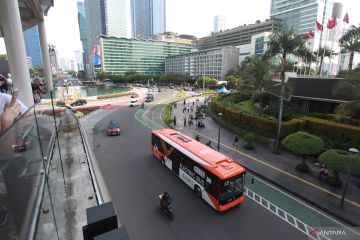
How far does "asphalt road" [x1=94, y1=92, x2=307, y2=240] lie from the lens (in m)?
10.5

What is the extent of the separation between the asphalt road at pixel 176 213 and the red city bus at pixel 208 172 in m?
0.73

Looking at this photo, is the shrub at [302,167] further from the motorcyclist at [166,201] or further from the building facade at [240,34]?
the building facade at [240,34]

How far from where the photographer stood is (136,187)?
567 inches

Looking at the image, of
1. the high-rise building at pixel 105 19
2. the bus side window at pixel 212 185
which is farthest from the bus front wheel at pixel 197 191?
the high-rise building at pixel 105 19

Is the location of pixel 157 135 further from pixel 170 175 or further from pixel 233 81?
pixel 233 81

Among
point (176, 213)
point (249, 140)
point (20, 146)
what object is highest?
point (20, 146)

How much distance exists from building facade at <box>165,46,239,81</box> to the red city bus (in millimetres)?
99358

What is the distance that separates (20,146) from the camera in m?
2.82

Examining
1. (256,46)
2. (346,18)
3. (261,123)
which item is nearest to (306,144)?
(261,123)

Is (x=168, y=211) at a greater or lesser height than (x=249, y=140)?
lesser

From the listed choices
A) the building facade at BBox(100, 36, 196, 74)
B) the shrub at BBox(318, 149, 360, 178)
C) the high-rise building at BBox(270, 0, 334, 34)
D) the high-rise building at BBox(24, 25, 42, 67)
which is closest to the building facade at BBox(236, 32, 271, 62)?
the high-rise building at BBox(270, 0, 334, 34)

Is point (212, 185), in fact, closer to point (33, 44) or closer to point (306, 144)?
point (306, 144)

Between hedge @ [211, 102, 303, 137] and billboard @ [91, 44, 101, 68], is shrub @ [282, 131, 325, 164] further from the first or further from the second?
billboard @ [91, 44, 101, 68]

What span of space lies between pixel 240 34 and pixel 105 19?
110 meters
